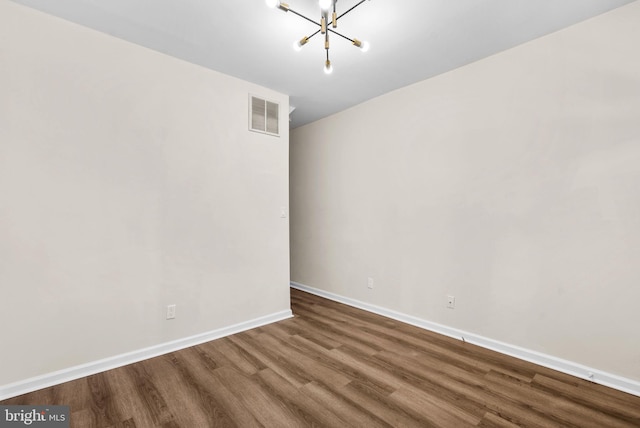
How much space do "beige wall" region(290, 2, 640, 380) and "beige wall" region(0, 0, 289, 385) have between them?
1670mm

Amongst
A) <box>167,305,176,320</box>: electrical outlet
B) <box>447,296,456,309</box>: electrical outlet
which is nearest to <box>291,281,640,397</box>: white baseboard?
<box>447,296,456,309</box>: electrical outlet

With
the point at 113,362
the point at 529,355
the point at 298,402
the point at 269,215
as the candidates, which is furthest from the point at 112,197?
the point at 529,355

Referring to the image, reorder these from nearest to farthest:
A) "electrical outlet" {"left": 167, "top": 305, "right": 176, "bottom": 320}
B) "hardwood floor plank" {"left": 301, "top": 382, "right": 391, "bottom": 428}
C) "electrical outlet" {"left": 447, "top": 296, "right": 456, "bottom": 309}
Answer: "hardwood floor plank" {"left": 301, "top": 382, "right": 391, "bottom": 428} < "electrical outlet" {"left": 167, "top": 305, "right": 176, "bottom": 320} < "electrical outlet" {"left": 447, "top": 296, "right": 456, "bottom": 309}

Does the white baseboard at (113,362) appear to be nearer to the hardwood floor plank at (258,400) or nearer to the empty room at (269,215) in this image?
the empty room at (269,215)

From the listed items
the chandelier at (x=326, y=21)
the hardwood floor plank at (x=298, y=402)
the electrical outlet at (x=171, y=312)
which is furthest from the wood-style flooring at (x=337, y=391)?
the chandelier at (x=326, y=21)

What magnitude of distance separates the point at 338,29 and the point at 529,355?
3.12m

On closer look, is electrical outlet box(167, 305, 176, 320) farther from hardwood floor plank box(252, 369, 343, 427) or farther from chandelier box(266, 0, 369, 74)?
chandelier box(266, 0, 369, 74)

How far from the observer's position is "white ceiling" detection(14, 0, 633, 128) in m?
2.00

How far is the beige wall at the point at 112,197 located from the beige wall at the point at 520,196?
1670 mm

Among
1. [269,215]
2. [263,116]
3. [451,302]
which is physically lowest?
[451,302]

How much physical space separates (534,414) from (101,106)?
3.76 m

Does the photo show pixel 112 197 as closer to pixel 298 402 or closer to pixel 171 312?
pixel 171 312

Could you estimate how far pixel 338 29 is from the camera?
2262mm

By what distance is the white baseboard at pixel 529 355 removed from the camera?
6.66 feet
